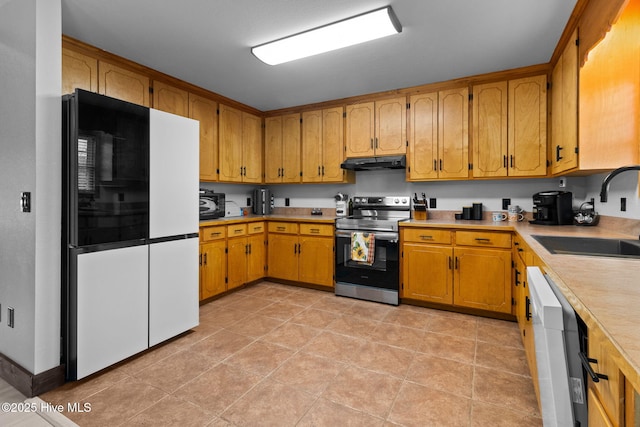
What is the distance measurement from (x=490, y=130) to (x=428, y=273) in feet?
5.32

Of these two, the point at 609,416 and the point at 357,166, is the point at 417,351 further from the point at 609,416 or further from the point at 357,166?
the point at 357,166

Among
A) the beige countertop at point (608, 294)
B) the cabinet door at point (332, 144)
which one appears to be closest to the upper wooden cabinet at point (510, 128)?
the cabinet door at point (332, 144)

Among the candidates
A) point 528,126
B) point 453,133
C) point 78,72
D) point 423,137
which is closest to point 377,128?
point 423,137

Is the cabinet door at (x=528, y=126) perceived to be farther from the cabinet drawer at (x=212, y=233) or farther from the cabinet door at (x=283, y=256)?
the cabinet drawer at (x=212, y=233)

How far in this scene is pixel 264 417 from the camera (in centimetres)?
169

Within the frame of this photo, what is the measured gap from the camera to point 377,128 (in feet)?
12.7

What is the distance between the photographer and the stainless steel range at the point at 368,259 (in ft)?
11.3

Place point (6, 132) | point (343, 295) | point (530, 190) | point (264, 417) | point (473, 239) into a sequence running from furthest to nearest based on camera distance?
point (343, 295)
point (530, 190)
point (473, 239)
point (6, 132)
point (264, 417)

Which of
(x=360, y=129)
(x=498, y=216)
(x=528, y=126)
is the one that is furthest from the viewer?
(x=360, y=129)

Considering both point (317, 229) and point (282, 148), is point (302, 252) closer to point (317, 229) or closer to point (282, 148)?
point (317, 229)

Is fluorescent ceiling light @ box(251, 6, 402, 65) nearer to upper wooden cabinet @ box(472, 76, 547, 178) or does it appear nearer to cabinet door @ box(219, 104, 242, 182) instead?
cabinet door @ box(219, 104, 242, 182)

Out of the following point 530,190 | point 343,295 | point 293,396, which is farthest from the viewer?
point 343,295

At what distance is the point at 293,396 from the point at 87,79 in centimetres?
291

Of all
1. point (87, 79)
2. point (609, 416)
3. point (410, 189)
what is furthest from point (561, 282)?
point (87, 79)
